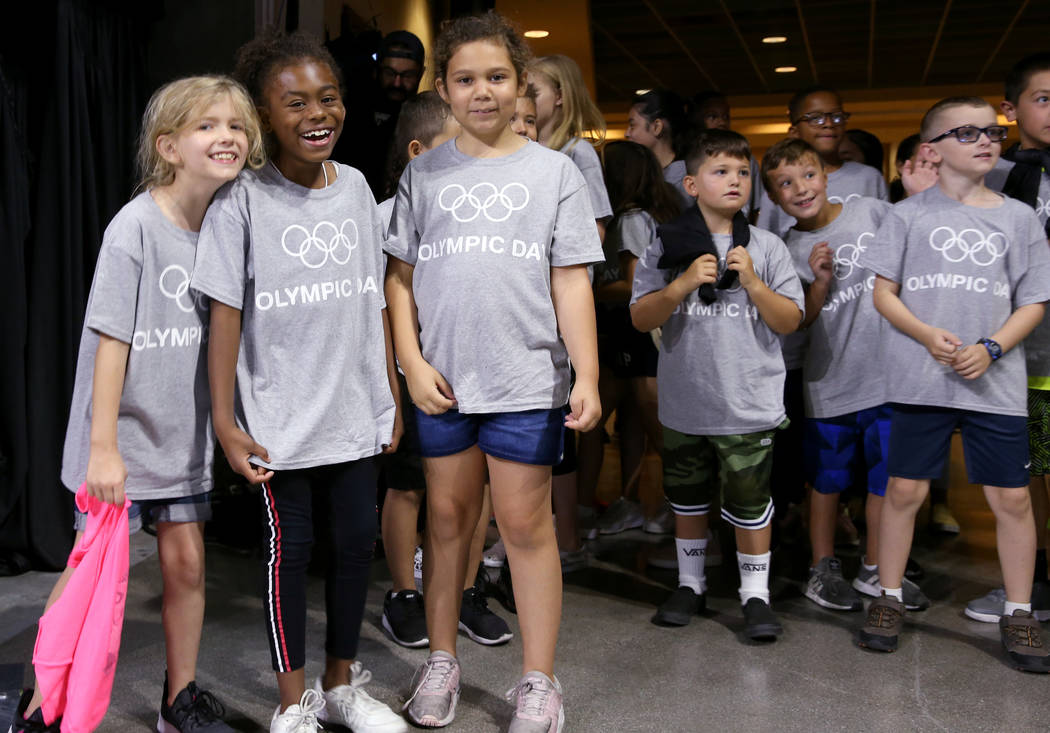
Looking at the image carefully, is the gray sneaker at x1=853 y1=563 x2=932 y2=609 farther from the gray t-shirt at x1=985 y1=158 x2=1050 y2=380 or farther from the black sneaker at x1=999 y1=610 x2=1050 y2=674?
the gray t-shirt at x1=985 y1=158 x2=1050 y2=380

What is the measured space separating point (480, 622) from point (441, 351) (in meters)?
0.87

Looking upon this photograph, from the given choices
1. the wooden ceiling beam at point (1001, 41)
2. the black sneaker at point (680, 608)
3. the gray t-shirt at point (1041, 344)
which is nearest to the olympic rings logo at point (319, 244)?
the black sneaker at point (680, 608)

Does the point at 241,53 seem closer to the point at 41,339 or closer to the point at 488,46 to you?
the point at 488,46

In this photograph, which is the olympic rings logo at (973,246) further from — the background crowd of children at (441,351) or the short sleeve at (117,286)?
the short sleeve at (117,286)

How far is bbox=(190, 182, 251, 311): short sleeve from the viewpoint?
1.98 m

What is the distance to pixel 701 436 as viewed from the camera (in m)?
2.88

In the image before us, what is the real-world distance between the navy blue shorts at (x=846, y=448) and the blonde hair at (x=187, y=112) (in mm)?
1806

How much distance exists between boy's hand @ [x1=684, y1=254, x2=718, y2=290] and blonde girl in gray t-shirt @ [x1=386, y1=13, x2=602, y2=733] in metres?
0.64

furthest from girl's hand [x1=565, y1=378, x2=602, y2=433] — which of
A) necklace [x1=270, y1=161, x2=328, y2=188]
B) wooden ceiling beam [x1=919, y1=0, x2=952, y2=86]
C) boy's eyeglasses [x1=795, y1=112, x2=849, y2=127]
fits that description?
wooden ceiling beam [x1=919, y1=0, x2=952, y2=86]

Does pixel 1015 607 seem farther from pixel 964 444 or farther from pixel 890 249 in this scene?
pixel 890 249

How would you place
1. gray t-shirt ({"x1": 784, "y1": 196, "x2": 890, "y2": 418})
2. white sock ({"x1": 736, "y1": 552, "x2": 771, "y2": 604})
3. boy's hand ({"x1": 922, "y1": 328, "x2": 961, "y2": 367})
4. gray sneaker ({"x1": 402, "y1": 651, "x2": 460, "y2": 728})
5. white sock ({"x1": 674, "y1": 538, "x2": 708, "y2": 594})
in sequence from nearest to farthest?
gray sneaker ({"x1": 402, "y1": 651, "x2": 460, "y2": 728}) → boy's hand ({"x1": 922, "y1": 328, "x2": 961, "y2": 367}) → white sock ({"x1": 736, "y1": 552, "x2": 771, "y2": 604}) → white sock ({"x1": 674, "y1": 538, "x2": 708, "y2": 594}) → gray t-shirt ({"x1": 784, "y1": 196, "x2": 890, "y2": 418})

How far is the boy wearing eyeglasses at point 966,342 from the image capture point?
8.68 feet

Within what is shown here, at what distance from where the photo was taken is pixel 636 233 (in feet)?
11.0

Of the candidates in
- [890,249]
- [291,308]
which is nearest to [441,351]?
[291,308]
